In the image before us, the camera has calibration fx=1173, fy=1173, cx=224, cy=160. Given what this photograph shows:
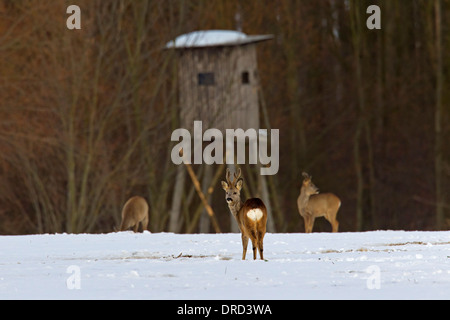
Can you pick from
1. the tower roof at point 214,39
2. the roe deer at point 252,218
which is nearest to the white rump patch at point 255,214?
the roe deer at point 252,218

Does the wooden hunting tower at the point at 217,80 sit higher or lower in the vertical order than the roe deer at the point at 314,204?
higher

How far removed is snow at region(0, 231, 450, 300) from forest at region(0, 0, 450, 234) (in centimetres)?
1047

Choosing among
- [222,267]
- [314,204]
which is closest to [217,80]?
[314,204]

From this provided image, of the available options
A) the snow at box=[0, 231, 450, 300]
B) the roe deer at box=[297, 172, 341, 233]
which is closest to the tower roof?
the roe deer at box=[297, 172, 341, 233]

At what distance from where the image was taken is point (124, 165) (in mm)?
30109

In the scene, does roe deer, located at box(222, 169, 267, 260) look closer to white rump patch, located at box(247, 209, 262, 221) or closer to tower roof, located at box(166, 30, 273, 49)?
white rump patch, located at box(247, 209, 262, 221)

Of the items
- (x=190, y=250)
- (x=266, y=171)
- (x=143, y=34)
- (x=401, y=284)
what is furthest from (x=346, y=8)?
(x=401, y=284)

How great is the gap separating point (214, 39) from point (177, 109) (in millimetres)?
4619

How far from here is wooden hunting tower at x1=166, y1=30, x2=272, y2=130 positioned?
28.1 m

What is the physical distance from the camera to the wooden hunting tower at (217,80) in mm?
28141

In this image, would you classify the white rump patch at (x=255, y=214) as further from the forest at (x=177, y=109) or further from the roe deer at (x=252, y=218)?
the forest at (x=177, y=109)

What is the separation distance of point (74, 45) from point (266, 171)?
7.83 meters

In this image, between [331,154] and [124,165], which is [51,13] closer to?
[124,165]

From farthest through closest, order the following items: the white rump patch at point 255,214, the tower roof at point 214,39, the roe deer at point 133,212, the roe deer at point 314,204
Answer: the tower roof at point 214,39 < the roe deer at point 314,204 < the roe deer at point 133,212 < the white rump patch at point 255,214
